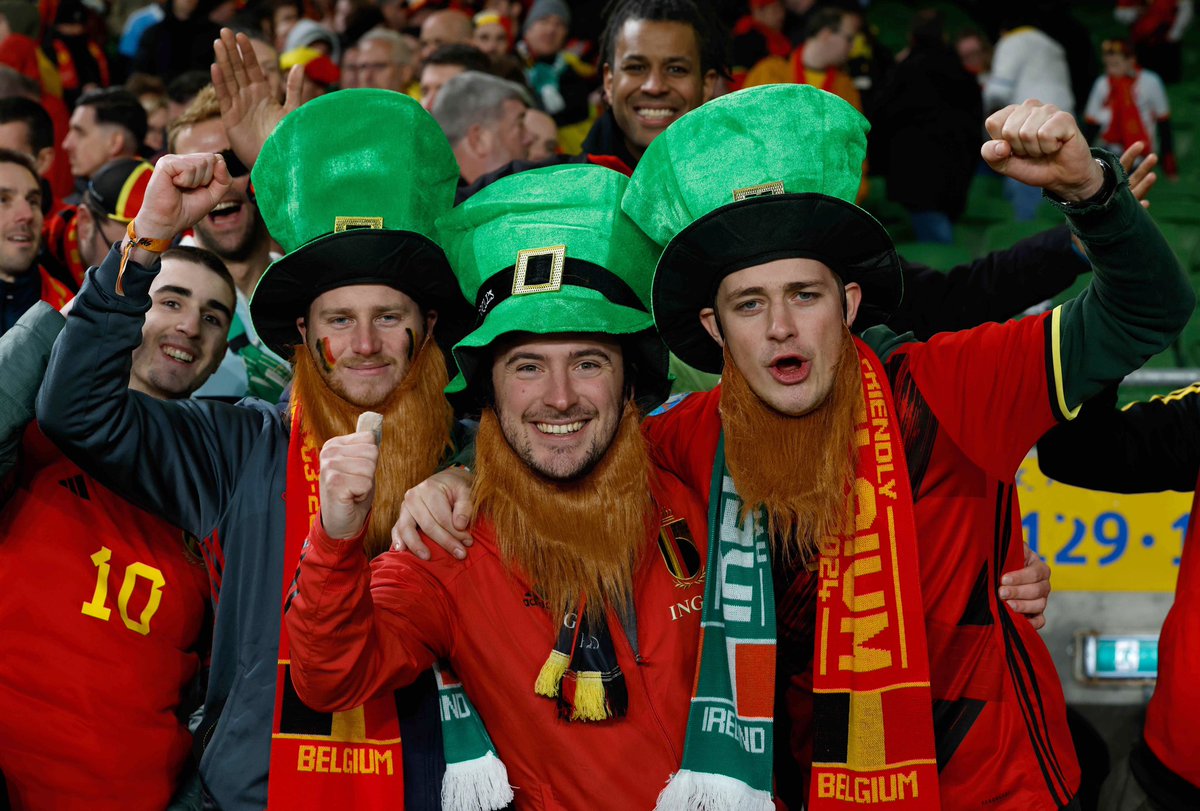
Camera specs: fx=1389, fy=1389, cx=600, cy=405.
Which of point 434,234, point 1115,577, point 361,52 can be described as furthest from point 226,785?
point 361,52

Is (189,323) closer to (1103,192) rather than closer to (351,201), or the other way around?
(351,201)

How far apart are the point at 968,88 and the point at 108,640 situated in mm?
7371

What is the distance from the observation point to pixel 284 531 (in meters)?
3.00

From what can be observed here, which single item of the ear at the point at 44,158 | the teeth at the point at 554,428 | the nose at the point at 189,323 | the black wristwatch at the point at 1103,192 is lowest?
the teeth at the point at 554,428

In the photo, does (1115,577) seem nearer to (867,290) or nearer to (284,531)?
(867,290)

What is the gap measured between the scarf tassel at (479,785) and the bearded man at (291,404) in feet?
0.61

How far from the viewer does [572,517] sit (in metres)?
2.92

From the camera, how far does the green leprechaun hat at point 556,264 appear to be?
9.53 ft

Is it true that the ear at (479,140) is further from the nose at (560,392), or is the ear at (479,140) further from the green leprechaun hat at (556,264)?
the nose at (560,392)

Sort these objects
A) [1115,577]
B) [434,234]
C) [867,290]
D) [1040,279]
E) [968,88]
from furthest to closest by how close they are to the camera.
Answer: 1. [968,88]
2. [1115,577]
3. [1040,279]
4. [434,234]
5. [867,290]

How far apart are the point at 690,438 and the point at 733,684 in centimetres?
62

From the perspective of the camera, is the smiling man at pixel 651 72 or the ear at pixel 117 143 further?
the ear at pixel 117 143

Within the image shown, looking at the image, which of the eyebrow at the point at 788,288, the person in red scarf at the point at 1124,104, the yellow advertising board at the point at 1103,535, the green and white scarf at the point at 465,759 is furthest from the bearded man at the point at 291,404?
the person in red scarf at the point at 1124,104

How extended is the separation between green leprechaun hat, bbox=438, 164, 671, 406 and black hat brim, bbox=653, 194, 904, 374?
0.40 feet
